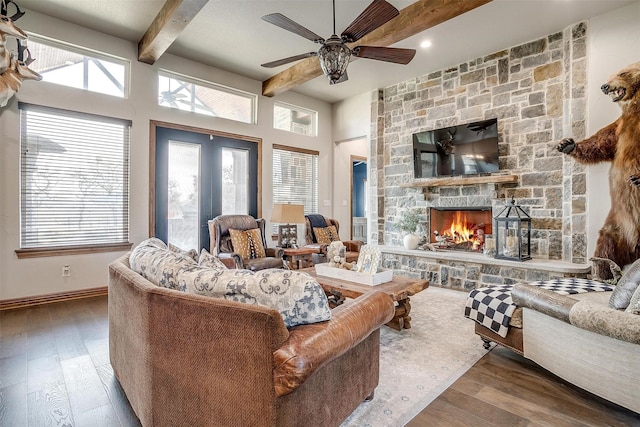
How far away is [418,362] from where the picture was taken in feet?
7.74

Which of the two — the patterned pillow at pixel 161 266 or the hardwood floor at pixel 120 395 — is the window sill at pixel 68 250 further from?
the patterned pillow at pixel 161 266

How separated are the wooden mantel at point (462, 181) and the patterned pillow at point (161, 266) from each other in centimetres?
414

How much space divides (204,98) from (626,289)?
5337 millimetres

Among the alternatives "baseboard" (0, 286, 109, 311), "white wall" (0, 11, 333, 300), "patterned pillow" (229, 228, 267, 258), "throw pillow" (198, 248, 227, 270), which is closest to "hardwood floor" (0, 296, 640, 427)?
"throw pillow" (198, 248, 227, 270)

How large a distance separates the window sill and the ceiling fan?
319 cm

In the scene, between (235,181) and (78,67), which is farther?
(235,181)

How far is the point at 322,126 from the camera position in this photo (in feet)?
22.1

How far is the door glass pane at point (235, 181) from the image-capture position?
5332 millimetres

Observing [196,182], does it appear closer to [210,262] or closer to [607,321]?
[210,262]

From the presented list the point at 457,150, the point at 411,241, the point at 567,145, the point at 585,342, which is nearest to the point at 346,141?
the point at 457,150

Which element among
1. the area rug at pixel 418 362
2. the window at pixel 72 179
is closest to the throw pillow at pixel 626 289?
the area rug at pixel 418 362

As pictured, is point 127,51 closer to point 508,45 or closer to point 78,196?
point 78,196

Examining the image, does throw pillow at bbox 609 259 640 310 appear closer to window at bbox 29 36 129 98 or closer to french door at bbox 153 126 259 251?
french door at bbox 153 126 259 251

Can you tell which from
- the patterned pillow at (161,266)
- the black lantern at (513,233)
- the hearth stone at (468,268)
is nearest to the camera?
the patterned pillow at (161,266)
